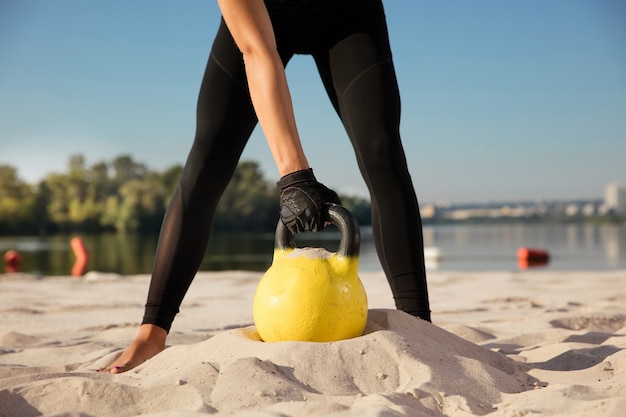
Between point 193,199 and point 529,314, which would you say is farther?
point 529,314

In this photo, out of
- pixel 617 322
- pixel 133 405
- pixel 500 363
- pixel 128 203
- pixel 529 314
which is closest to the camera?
pixel 133 405

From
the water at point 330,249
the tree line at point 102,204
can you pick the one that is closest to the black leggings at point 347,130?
the water at point 330,249

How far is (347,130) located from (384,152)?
22 cm

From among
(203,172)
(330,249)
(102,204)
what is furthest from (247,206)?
(203,172)

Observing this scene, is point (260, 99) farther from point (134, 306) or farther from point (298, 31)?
point (134, 306)

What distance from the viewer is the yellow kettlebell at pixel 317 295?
6.31 feet

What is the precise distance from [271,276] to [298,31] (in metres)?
1.01

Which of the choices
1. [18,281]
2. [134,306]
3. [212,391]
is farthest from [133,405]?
[18,281]

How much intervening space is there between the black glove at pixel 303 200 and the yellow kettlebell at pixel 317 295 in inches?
1.9

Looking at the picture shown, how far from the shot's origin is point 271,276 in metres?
2.03

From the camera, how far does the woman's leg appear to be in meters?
2.41

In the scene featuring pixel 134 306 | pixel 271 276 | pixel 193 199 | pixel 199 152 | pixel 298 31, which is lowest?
pixel 134 306

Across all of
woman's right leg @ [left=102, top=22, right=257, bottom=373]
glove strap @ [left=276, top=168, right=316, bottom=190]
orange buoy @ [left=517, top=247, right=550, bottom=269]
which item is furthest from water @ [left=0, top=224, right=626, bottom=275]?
glove strap @ [left=276, top=168, right=316, bottom=190]

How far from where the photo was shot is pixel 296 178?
193 centimetres
